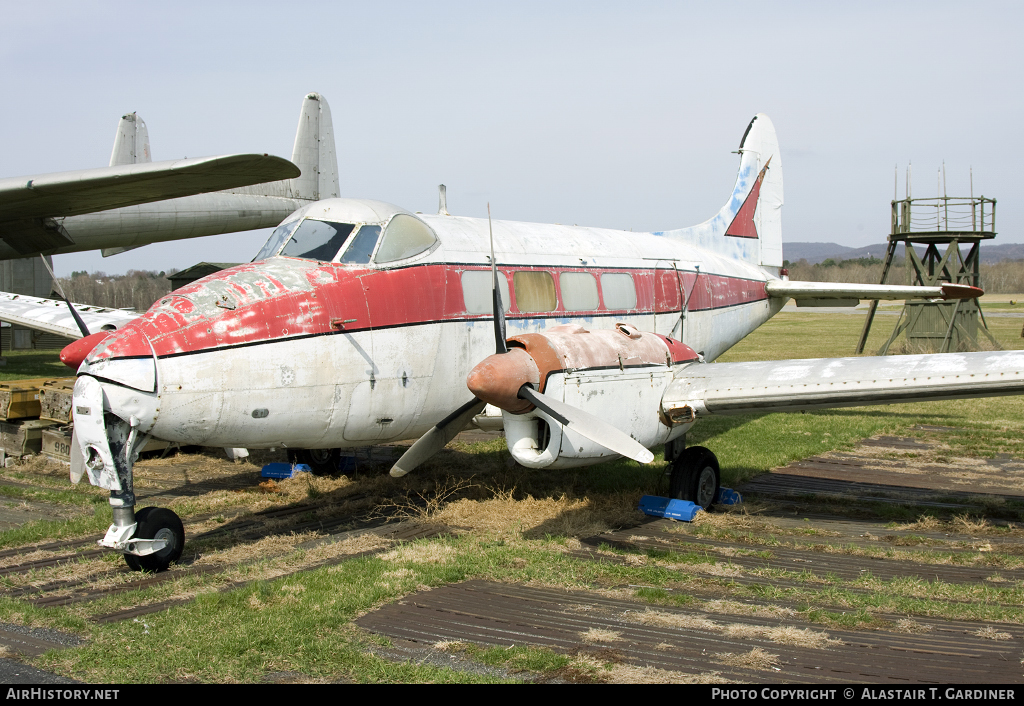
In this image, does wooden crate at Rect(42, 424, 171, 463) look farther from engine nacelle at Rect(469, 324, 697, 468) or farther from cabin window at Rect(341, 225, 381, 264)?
engine nacelle at Rect(469, 324, 697, 468)

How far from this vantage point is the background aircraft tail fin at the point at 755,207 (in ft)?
50.3

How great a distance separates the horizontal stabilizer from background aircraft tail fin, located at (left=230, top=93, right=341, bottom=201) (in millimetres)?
13112

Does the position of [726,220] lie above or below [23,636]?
A: above

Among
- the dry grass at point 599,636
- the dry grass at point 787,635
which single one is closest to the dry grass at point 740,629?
the dry grass at point 787,635

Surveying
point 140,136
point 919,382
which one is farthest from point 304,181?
point 919,382

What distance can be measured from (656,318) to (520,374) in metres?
4.71

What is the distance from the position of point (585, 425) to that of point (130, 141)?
23349mm

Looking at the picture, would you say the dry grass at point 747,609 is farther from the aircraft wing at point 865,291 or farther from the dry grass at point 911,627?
the aircraft wing at point 865,291

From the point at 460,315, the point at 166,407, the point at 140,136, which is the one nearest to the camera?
the point at 166,407

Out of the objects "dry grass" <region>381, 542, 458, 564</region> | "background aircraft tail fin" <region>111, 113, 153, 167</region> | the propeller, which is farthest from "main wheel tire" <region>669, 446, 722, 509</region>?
"background aircraft tail fin" <region>111, 113, 153, 167</region>

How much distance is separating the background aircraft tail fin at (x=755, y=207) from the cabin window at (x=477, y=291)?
675 cm

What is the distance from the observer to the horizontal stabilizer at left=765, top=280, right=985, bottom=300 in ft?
39.9

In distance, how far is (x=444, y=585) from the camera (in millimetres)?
7184

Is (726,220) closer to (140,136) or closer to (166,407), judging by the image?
(166,407)
